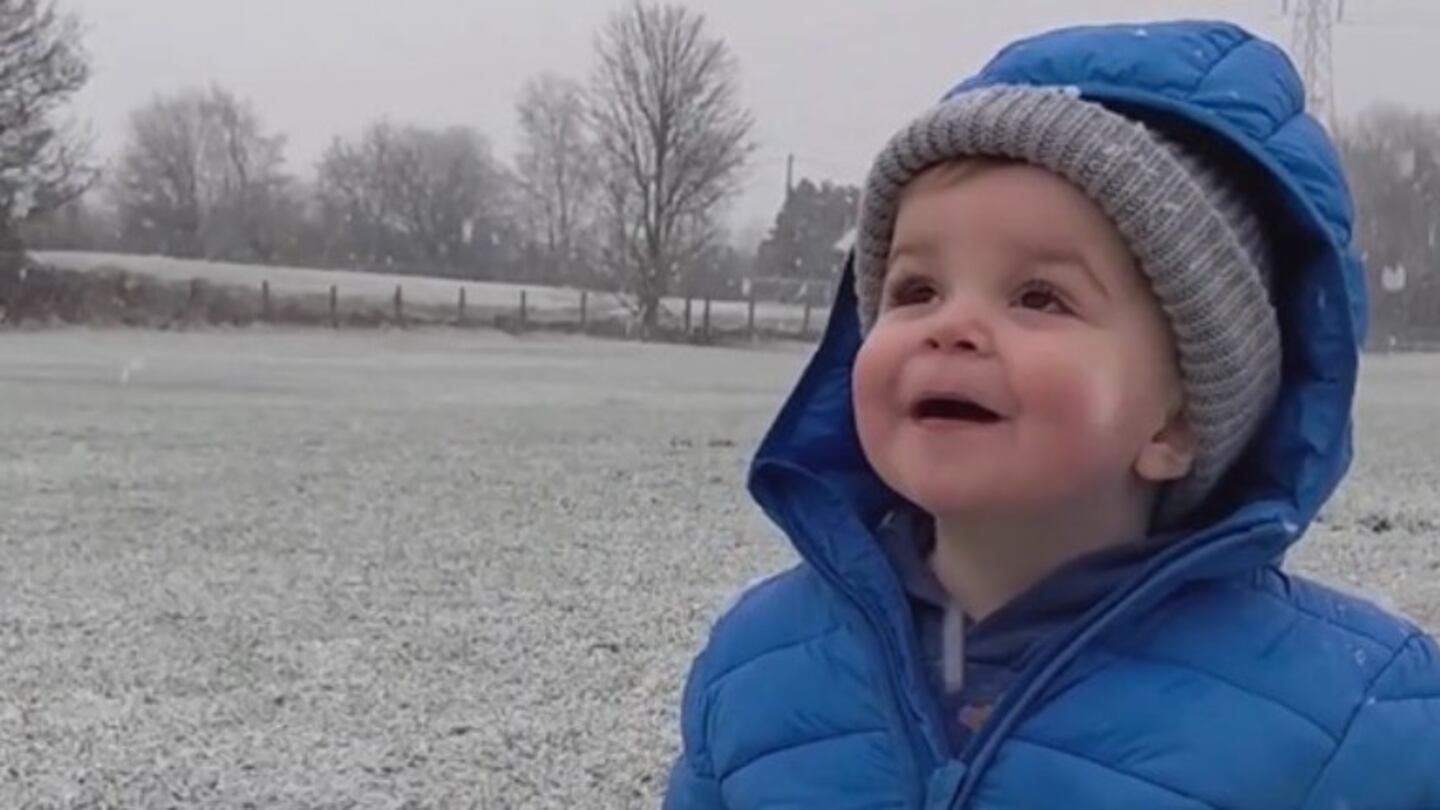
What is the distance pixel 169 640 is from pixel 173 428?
9.23 metres

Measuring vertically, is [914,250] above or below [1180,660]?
above

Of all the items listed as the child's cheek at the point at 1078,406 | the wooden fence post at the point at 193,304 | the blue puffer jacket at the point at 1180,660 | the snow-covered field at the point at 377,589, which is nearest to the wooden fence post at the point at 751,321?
the wooden fence post at the point at 193,304

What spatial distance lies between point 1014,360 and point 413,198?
6756cm

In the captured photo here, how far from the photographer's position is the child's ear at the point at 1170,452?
1548 mm

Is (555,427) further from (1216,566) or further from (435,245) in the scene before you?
(435,245)

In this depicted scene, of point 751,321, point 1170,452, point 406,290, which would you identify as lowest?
point 751,321

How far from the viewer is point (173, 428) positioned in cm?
1502

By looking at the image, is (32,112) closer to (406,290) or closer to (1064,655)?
(406,290)

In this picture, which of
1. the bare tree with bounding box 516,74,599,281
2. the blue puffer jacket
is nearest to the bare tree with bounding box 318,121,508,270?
the bare tree with bounding box 516,74,599,281

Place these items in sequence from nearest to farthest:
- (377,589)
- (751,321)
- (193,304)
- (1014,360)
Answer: (1014,360), (377,589), (193,304), (751,321)

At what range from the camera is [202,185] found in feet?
225

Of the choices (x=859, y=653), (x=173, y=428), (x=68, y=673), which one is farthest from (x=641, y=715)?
(x=173, y=428)

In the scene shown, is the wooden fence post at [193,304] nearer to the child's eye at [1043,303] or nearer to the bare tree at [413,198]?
the bare tree at [413,198]

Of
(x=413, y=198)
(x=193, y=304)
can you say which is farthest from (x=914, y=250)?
(x=413, y=198)
